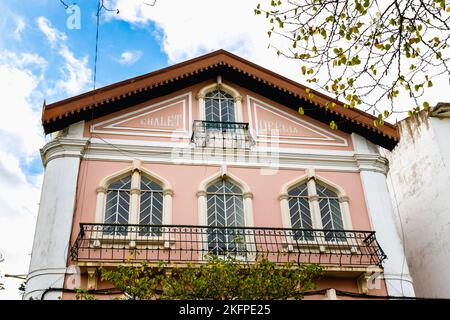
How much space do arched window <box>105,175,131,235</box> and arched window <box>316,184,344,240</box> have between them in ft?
15.4

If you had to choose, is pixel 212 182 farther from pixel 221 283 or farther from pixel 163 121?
pixel 221 283

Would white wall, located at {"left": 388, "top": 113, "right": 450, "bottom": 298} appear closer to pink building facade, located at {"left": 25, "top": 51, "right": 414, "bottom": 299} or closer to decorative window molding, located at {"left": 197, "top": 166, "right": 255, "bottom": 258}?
pink building facade, located at {"left": 25, "top": 51, "right": 414, "bottom": 299}

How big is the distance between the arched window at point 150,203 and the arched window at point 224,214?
1.15m

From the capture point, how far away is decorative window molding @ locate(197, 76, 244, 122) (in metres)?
14.1

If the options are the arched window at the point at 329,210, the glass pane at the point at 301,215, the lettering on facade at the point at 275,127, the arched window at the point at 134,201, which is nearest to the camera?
the arched window at the point at 134,201

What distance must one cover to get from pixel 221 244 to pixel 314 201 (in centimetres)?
265

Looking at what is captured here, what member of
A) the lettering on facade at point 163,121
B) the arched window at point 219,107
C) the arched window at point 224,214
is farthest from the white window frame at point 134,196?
the arched window at point 219,107

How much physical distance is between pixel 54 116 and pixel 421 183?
11.1 m

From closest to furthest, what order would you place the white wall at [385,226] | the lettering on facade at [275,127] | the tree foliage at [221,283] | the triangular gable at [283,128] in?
the tree foliage at [221,283] → the white wall at [385,226] → the triangular gable at [283,128] → the lettering on facade at [275,127]

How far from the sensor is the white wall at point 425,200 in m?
14.8

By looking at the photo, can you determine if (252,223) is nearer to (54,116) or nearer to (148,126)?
(148,126)

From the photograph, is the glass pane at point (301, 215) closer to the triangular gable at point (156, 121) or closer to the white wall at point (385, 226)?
the white wall at point (385, 226)

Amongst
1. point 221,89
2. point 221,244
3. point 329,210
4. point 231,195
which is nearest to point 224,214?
point 231,195
